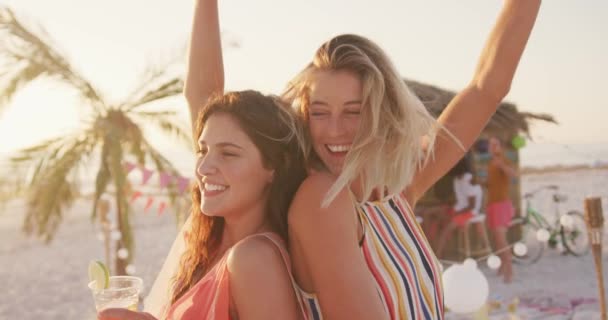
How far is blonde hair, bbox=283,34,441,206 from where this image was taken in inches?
72.1

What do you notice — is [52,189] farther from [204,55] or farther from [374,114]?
[374,114]

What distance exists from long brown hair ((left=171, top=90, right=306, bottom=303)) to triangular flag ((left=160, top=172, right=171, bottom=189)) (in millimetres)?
6849

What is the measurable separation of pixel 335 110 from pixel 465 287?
9.52 feet

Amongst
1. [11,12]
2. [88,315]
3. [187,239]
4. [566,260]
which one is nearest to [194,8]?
[187,239]

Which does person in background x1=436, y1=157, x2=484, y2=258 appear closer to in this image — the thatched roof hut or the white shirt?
the white shirt

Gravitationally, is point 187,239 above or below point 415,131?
below

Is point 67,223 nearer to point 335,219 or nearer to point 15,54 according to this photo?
point 15,54

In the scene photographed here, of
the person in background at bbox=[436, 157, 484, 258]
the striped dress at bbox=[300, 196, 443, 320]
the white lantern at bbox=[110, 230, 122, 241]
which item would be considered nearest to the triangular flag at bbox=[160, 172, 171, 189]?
the white lantern at bbox=[110, 230, 122, 241]

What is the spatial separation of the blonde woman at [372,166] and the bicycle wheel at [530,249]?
8.92 metres

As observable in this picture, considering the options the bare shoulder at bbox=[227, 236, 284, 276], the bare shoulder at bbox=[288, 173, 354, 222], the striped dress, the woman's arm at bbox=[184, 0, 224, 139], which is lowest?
the striped dress

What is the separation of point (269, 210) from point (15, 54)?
729 cm

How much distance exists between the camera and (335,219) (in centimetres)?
152

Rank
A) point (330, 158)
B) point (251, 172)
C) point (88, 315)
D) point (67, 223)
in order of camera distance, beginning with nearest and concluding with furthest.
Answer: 1. point (251, 172)
2. point (330, 158)
3. point (88, 315)
4. point (67, 223)

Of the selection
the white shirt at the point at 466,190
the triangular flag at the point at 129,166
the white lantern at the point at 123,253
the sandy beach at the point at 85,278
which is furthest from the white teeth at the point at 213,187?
the white shirt at the point at 466,190
